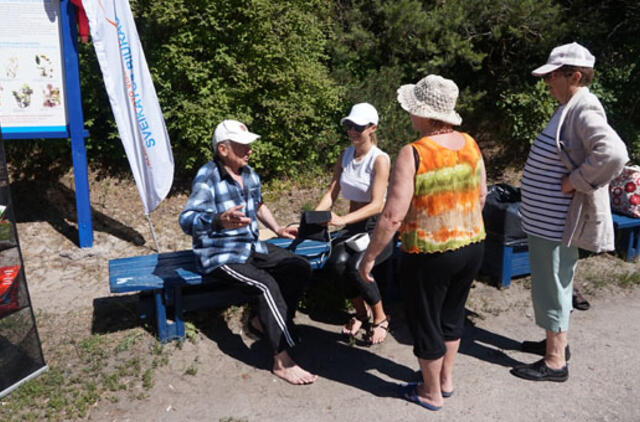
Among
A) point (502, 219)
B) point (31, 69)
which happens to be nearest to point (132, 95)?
point (31, 69)

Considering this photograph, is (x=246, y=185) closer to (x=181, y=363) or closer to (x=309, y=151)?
(x=181, y=363)

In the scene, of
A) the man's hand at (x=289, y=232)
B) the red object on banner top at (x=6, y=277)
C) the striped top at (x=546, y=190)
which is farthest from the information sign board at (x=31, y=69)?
the striped top at (x=546, y=190)

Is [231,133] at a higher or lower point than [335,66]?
lower

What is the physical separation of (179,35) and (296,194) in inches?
91.2

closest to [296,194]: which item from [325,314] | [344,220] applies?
[325,314]

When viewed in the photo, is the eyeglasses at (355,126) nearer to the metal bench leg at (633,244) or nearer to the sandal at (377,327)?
the sandal at (377,327)

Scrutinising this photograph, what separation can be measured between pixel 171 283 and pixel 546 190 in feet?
8.20

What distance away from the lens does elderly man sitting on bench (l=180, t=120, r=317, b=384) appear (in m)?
3.61

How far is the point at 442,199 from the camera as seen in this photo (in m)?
2.93

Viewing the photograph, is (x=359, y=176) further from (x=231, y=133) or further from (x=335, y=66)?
(x=335, y=66)

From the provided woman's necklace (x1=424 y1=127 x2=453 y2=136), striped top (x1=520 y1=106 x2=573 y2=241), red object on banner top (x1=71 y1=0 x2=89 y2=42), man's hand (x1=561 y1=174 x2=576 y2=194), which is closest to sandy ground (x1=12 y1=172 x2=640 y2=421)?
striped top (x1=520 y1=106 x2=573 y2=241)

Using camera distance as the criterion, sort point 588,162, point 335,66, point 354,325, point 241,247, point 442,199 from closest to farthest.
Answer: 1. point 442,199
2. point 588,162
3. point 241,247
4. point 354,325
5. point 335,66

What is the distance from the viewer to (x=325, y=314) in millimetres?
4602

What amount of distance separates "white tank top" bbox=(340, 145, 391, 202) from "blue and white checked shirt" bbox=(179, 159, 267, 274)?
770 mm
